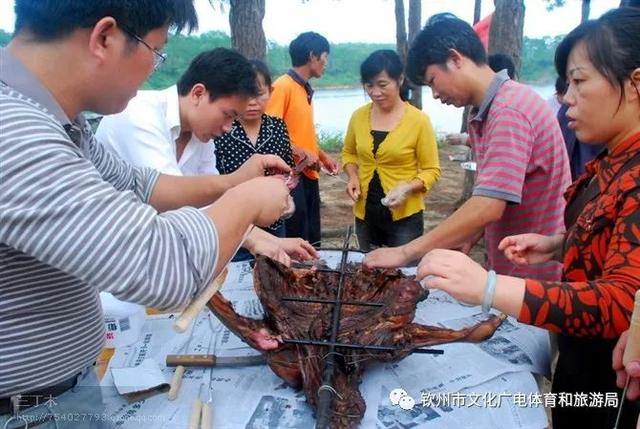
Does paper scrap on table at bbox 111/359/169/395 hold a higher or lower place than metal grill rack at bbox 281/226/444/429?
lower

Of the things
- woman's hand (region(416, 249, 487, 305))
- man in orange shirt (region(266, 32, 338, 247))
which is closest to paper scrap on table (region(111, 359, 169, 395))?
woman's hand (region(416, 249, 487, 305))

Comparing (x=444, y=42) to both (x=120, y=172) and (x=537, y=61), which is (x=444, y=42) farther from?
(x=537, y=61)

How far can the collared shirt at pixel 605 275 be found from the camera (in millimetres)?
1328

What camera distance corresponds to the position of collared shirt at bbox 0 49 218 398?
888mm

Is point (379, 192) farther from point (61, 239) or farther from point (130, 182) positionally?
point (61, 239)

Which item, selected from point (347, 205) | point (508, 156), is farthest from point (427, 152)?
point (347, 205)

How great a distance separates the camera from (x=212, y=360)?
1.75 meters

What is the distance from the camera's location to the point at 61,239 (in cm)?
90

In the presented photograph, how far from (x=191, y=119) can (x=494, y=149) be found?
1.57m

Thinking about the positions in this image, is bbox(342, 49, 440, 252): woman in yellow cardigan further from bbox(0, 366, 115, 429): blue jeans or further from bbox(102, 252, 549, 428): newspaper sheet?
bbox(0, 366, 115, 429): blue jeans

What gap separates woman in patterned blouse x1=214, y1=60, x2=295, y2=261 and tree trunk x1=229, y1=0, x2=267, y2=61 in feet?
9.22

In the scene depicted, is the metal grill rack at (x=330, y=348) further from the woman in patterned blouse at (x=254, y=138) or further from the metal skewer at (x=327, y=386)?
the woman in patterned blouse at (x=254, y=138)

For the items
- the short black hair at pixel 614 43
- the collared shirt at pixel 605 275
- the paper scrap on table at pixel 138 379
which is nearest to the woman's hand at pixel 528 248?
the collared shirt at pixel 605 275

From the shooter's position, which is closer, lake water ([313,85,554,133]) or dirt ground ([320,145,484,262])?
dirt ground ([320,145,484,262])
